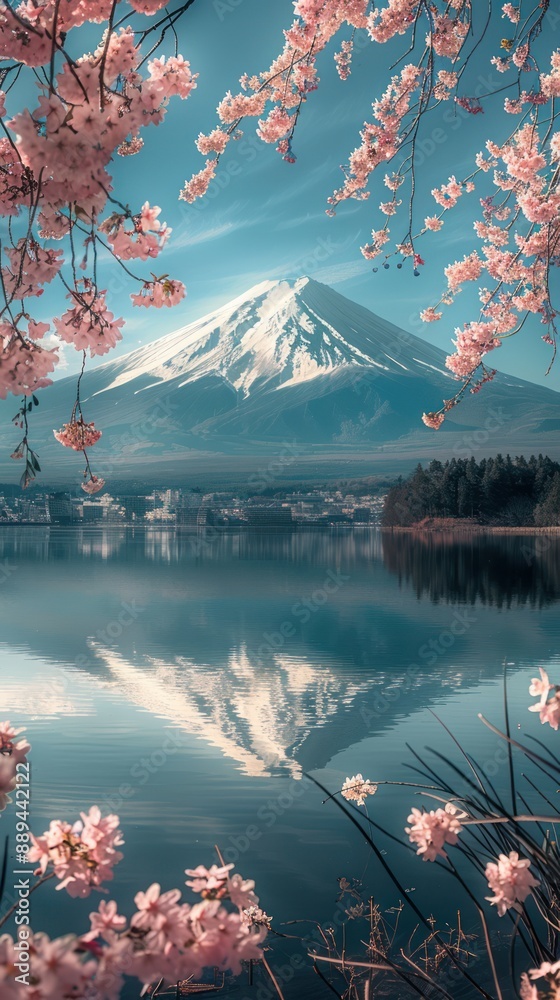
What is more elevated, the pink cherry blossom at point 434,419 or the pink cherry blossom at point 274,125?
→ the pink cherry blossom at point 274,125

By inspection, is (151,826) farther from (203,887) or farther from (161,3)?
(161,3)

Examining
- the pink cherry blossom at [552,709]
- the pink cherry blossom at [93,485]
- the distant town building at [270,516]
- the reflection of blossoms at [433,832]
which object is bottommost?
the distant town building at [270,516]

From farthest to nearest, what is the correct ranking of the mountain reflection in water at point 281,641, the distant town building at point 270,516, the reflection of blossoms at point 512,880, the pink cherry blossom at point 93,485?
the distant town building at point 270,516 < the mountain reflection in water at point 281,641 < the pink cherry blossom at point 93,485 < the reflection of blossoms at point 512,880

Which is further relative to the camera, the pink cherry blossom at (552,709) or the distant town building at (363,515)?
the distant town building at (363,515)

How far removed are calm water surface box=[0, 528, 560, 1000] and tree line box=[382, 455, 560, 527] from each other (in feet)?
77.6

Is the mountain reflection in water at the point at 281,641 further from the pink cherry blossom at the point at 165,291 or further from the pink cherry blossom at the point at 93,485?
the pink cherry blossom at the point at 165,291

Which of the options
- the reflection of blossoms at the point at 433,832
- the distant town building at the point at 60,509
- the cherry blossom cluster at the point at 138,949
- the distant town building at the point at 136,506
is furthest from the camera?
the distant town building at the point at 136,506

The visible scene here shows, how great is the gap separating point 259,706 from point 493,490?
37.9m

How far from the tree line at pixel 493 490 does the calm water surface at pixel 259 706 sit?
23.6m

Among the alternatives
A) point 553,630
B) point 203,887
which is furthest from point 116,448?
point 203,887

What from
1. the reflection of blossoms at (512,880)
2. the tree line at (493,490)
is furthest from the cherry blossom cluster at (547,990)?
the tree line at (493,490)

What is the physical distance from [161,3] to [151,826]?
4.62 meters

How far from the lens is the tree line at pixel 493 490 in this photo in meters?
43.2

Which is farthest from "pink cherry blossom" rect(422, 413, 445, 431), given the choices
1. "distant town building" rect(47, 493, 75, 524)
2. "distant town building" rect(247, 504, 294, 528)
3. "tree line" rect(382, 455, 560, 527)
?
"distant town building" rect(47, 493, 75, 524)
